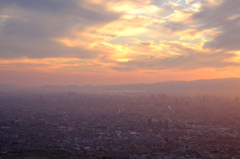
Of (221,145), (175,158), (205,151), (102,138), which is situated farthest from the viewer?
(102,138)

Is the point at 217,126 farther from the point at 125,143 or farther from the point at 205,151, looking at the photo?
the point at 125,143

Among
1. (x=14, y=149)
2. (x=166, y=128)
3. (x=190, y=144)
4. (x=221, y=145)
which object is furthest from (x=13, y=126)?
(x=221, y=145)

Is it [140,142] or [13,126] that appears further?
[13,126]

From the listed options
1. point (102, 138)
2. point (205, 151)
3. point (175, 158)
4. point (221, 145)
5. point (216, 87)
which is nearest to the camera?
point (175, 158)

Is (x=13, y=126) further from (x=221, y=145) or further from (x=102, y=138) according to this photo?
(x=221, y=145)

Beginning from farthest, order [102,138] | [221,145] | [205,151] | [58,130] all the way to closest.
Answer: [58,130] → [102,138] → [221,145] → [205,151]

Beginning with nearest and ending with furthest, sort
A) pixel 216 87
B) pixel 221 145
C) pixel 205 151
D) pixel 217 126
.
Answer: pixel 205 151 → pixel 221 145 → pixel 217 126 → pixel 216 87

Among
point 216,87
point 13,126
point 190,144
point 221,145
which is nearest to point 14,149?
point 13,126

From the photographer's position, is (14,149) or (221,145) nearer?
(14,149)
